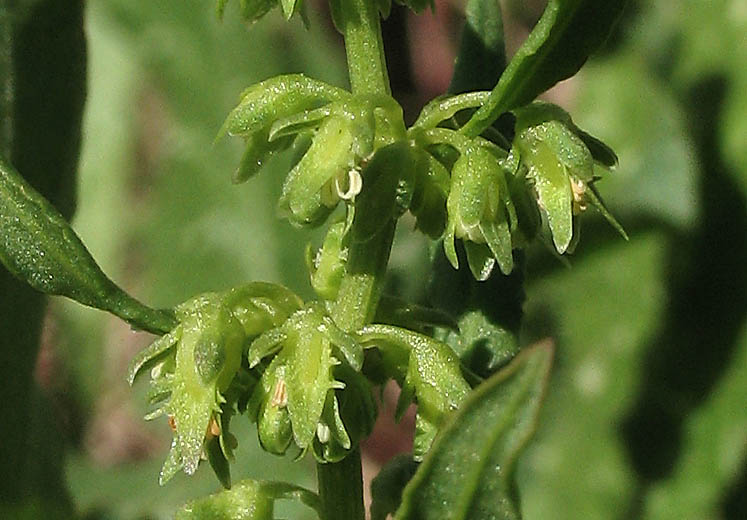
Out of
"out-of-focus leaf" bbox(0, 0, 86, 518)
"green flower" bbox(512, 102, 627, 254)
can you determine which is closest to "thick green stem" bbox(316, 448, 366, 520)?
"green flower" bbox(512, 102, 627, 254)

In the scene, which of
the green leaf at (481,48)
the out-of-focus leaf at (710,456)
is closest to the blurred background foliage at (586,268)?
the out-of-focus leaf at (710,456)

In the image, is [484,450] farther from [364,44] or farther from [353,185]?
[364,44]

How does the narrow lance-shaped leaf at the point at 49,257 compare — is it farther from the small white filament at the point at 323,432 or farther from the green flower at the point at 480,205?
the green flower at the point at 480,205

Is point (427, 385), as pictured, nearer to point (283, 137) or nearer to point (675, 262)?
point (283, 137)

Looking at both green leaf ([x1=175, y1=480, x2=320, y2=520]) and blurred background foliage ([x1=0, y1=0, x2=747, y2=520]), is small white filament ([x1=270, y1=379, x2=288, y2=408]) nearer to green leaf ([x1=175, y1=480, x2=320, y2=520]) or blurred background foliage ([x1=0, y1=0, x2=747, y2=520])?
green leaf ([x1=175, y1=480, x2=320, y2=520])

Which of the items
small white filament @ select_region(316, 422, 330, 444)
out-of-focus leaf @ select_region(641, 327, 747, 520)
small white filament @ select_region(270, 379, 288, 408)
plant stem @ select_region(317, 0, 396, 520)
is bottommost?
out-of-focus leaf @ select_region(641, 327, 747, 520)

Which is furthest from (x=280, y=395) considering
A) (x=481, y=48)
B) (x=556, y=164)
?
(x=481, y=48)
